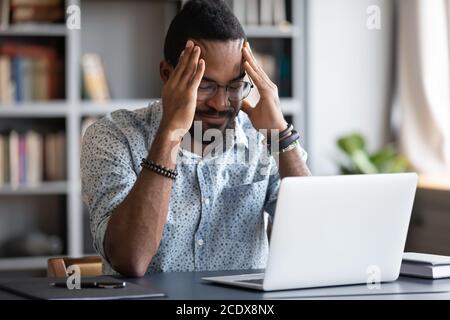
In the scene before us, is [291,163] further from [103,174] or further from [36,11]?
[36,11]

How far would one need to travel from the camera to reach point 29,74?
3951 millimetres

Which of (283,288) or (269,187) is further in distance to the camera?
(269,187)

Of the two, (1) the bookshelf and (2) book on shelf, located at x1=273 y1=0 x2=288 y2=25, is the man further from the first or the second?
(2) book on shelf, located at x1=273 y1=0 x2=288 y2=25

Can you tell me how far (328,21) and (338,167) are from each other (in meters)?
0.73

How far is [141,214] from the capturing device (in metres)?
1.74

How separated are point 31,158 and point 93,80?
0.46 metres

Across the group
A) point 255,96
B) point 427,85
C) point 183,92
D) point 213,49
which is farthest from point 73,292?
point 427,85

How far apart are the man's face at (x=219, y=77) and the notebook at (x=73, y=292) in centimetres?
52

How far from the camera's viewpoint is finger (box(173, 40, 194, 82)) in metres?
1.86

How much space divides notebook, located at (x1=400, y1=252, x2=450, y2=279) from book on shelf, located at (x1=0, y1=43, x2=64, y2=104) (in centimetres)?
261

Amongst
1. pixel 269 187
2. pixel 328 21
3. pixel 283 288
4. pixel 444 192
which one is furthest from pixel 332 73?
pixel 283 288

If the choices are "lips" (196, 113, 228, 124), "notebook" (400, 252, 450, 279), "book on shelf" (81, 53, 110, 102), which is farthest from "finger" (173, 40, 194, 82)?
"book on shelf" (81, 53, 110, 102)

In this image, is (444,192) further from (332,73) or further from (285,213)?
(285,213)

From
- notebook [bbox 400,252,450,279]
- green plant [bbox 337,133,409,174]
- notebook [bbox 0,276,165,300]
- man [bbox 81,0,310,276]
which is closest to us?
notebook [bbox 0,276,165,300]
